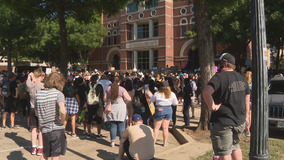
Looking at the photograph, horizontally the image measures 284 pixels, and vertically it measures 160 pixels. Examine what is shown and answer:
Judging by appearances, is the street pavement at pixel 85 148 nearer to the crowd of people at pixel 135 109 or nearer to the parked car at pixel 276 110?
the crowd of people at pixel 135 109

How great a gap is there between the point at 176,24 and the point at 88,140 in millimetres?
28656

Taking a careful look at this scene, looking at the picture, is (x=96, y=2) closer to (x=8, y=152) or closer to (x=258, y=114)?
(x=8, y=152)

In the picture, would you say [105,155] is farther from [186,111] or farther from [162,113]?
[186,111]

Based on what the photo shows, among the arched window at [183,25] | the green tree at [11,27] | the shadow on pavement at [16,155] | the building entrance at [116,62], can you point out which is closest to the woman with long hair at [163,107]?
the shadow on pavement at [16,155]

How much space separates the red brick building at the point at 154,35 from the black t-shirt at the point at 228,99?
91.8ft

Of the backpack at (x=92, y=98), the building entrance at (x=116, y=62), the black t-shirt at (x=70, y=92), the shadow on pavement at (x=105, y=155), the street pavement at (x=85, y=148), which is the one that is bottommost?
the shadow on pavement at (x=105, y=155)

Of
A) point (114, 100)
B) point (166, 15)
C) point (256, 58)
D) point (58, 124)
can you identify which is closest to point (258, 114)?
point (256, 58)

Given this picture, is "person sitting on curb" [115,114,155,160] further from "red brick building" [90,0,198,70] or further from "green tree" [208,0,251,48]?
"red brick building" [90,0,198,70]

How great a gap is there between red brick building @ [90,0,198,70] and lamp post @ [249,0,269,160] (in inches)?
1099

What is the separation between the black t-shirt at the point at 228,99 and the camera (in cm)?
339

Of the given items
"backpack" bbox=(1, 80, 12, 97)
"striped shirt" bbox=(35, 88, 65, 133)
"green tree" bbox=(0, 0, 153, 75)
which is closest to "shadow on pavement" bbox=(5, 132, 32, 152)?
"backpack" bbox=(1, 80, 12, 97)

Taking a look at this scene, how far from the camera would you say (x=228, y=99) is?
3.41 m

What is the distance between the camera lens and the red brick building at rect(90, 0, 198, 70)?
1280 inches

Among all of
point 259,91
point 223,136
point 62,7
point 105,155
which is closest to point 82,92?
point 105,155
